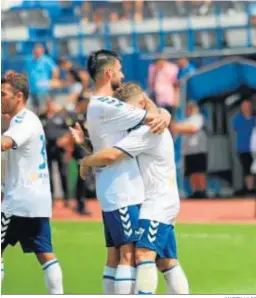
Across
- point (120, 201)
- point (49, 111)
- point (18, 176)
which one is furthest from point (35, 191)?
point (49, 111)

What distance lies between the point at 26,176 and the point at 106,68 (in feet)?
3.30

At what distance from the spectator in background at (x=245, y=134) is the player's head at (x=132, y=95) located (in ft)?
29.7

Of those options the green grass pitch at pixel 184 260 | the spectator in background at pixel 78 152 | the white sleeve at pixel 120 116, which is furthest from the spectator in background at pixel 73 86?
the white sleeve at pixel 120 116

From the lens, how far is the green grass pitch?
27.8 feet

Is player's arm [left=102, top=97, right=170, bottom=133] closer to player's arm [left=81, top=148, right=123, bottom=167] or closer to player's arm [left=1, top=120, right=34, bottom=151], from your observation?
player's arm [left=81, top=148, right=123, bottom=167]

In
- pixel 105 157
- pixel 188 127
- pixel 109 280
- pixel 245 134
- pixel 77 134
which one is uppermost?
pixel 77 134

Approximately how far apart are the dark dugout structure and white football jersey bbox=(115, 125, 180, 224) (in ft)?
31.4

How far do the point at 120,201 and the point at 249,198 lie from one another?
31.9 feet

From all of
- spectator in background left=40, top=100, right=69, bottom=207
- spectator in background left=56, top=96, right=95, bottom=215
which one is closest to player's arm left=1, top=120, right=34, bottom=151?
spectator in background left=56, top=96, right=95, bottom=215

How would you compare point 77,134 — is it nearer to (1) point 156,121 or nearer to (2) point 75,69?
(1) point 156,121

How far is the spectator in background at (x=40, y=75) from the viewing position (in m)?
17.2

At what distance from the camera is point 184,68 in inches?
651

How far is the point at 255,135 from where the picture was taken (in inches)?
605

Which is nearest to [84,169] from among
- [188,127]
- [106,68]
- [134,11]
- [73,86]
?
[106,68]
